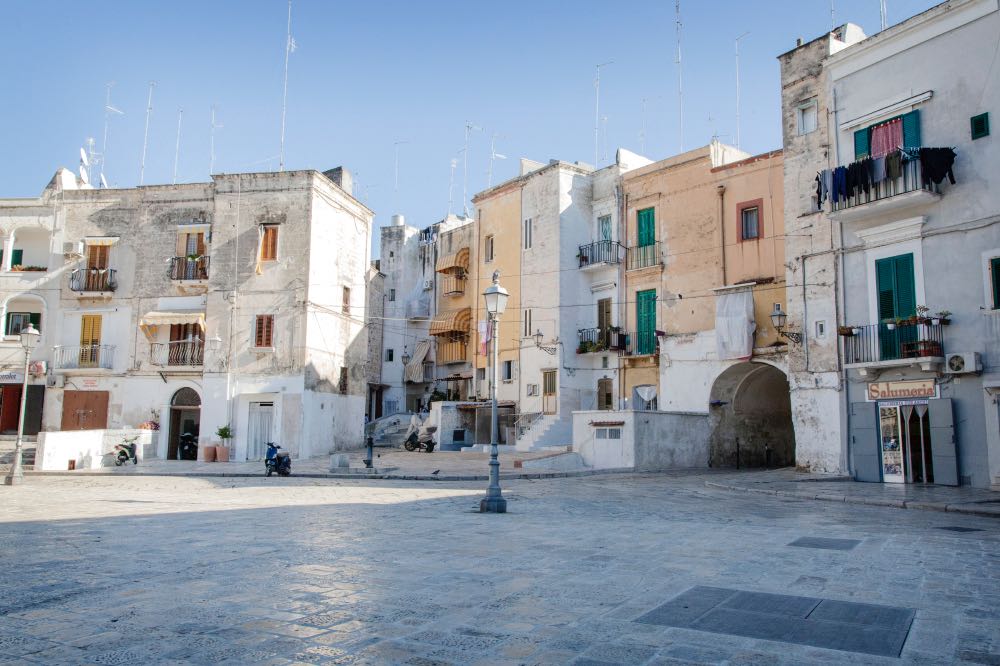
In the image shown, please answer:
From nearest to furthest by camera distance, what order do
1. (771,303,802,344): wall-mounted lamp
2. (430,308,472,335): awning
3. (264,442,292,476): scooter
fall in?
(771,303,802,344): wall-mounted lamp < (264,442,292,476): scooter < (430,308,472,335): awning

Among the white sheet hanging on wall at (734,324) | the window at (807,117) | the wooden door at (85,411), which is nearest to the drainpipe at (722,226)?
the white sheet hanging on wall at (734,324)

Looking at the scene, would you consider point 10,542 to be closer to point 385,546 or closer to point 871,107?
point 385,546

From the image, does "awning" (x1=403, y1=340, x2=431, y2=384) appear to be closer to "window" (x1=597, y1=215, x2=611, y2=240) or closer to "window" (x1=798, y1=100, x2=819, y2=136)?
"window" (x1=597, y1=215, x2=611, y2=240)

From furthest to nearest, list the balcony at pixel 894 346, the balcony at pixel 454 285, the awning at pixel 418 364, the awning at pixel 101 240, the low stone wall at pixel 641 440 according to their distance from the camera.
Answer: the awning at pixel 418 364 → the balcony at pixel 454 285 → the awning at pixel 101 240 → the low stone wall at pixel 641 440 → the balcony at pixel 894 346

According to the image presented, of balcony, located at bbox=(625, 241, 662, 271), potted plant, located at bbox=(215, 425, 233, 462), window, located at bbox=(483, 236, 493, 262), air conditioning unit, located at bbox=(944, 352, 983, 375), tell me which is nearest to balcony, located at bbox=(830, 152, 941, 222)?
air conditioning unit, located at bbox=(944, 352, 983, 375)

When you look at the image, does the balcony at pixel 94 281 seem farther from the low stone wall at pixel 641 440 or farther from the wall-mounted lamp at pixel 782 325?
the wall-mounted lamp at pixel 782 325

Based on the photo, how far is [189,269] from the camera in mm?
A: 34562

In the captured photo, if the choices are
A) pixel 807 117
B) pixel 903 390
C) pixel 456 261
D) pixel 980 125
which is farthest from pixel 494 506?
pixel 456 261

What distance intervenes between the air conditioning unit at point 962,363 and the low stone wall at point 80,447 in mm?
28117

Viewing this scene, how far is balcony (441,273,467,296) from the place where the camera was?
142 ft

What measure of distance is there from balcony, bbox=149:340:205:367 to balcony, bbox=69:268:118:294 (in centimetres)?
361

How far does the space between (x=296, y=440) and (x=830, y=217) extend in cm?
2213

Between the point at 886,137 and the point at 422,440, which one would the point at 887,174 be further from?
the point at 422,440

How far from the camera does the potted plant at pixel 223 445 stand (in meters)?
32.0
